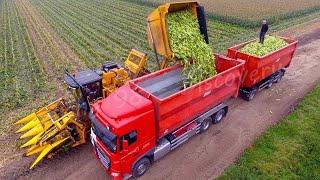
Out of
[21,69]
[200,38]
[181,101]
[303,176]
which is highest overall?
[200,38]

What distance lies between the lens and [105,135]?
8.48 metres

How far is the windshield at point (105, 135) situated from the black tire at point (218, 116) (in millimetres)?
5251

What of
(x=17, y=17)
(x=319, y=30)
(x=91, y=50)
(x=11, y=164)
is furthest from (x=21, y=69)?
(x=319, y=30)

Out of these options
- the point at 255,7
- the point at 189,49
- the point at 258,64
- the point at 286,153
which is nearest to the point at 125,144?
the point at 189,49

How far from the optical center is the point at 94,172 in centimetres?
1008

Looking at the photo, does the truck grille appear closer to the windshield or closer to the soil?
the windshield

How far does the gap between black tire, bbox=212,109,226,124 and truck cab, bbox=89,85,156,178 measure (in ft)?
12.3

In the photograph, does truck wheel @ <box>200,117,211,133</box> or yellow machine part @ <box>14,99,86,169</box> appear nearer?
yellow machine part @ <box>14,99,86,169</box>

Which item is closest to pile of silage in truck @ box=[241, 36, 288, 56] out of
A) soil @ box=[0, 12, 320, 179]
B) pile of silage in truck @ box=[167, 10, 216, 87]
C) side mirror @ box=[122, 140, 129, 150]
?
soil @ box=[0, 12, 320, 179]

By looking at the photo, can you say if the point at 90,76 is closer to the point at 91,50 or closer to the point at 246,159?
the point at 246,159

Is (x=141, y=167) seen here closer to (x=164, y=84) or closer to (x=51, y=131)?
(x=164, y=84)

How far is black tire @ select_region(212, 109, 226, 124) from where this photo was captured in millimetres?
12172

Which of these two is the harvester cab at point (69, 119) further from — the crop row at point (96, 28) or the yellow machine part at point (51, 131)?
the crop row at point (96, 28)

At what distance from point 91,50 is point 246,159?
1357cm
